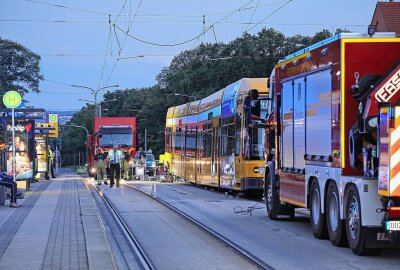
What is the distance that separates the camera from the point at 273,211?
1783 centimetres

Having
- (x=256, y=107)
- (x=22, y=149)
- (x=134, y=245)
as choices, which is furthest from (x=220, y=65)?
(x=134, y=245)

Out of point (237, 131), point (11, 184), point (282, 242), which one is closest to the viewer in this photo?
point (282, 242)

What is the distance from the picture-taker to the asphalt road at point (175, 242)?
37.1ft

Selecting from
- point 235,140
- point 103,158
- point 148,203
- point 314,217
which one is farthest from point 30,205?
point 103,158

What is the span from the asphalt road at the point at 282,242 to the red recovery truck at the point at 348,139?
1.02ft

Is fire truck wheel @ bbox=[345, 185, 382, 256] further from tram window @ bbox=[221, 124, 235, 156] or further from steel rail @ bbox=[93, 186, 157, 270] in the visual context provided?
tram window @ bbox=[221, 124, 235, 156]

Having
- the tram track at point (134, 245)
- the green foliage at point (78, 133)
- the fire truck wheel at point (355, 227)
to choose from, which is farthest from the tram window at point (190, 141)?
the green foliage at point (78, 133)

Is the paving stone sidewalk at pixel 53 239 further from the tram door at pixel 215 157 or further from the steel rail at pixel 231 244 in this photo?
the tram door at pixel 215 157

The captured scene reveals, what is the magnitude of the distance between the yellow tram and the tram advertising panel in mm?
6853

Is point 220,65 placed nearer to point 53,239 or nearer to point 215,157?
point 215,157

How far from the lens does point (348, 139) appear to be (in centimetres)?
1235

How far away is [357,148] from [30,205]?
1296 cm

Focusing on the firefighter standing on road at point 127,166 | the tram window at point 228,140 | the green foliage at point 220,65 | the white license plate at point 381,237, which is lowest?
the white license plate at point 381,237

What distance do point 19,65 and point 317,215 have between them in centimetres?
8056
